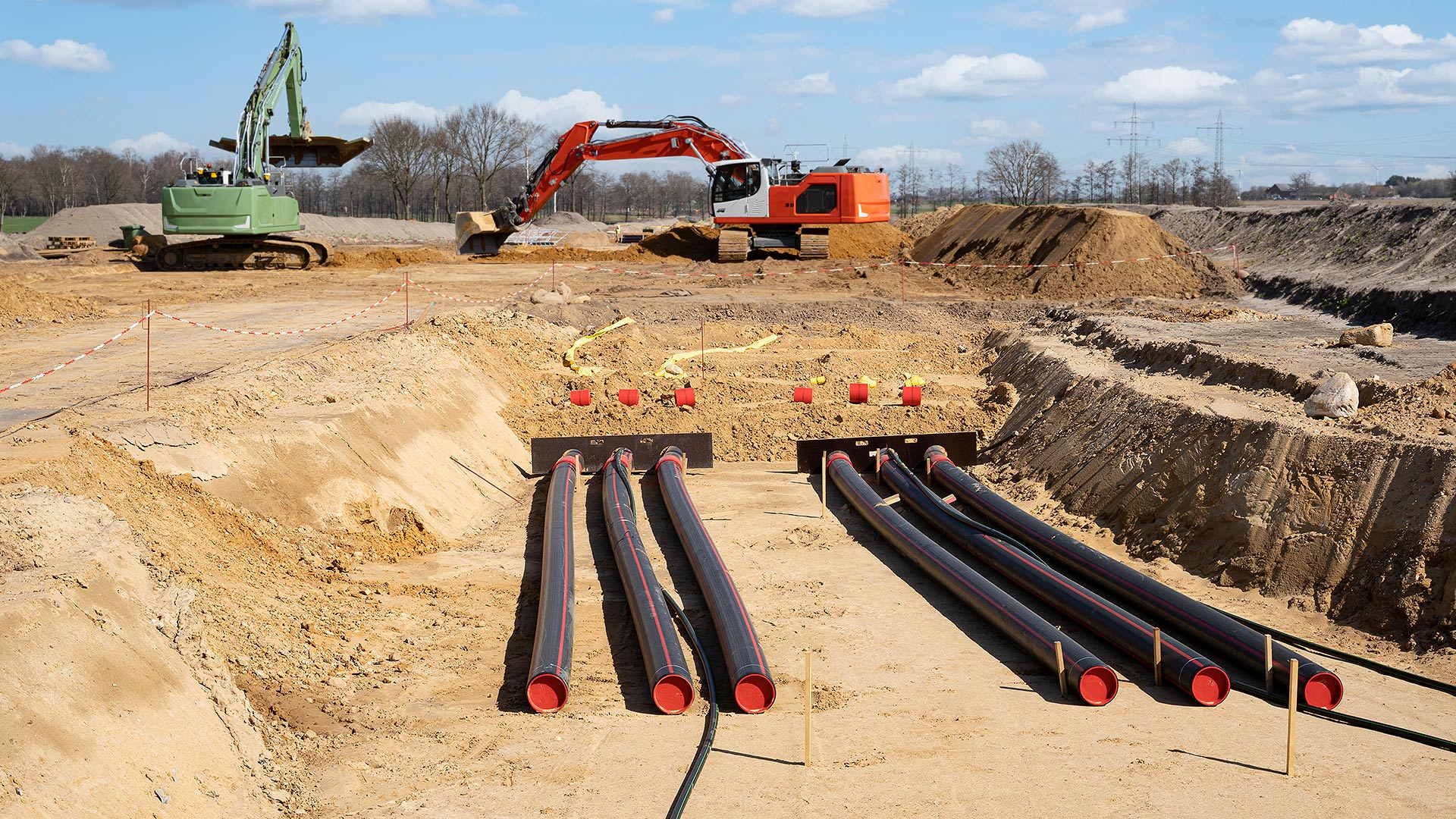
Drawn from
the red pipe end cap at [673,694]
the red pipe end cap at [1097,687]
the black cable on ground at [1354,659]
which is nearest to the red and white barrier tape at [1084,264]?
the black cable on ground at [1354,659]

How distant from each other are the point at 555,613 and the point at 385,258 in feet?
98.3

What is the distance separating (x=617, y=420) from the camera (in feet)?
57.4

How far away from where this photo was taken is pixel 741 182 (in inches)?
1375

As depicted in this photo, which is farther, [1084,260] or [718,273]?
[718,273]

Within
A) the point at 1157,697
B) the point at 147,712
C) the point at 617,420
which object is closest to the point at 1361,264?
the point at 617,420

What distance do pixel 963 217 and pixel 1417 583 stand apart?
3403 centimetres

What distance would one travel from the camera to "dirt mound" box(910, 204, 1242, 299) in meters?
28.5

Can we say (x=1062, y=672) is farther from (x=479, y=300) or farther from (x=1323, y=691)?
(x=479, y=300)

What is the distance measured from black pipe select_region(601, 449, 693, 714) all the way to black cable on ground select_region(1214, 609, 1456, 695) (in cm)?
492

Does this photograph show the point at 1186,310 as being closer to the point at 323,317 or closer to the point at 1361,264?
the point at 1361,264

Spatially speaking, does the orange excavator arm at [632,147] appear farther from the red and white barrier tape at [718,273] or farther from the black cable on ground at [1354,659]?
the black cable on ground at [1354,659]

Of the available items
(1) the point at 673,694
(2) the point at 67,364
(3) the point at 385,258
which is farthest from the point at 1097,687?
(3) the point at 385,258

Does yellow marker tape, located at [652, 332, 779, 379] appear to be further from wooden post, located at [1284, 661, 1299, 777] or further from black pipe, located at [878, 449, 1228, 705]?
wooden post, located at [1284, 661, 1299, 777]

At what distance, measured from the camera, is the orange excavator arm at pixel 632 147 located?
34719mm
